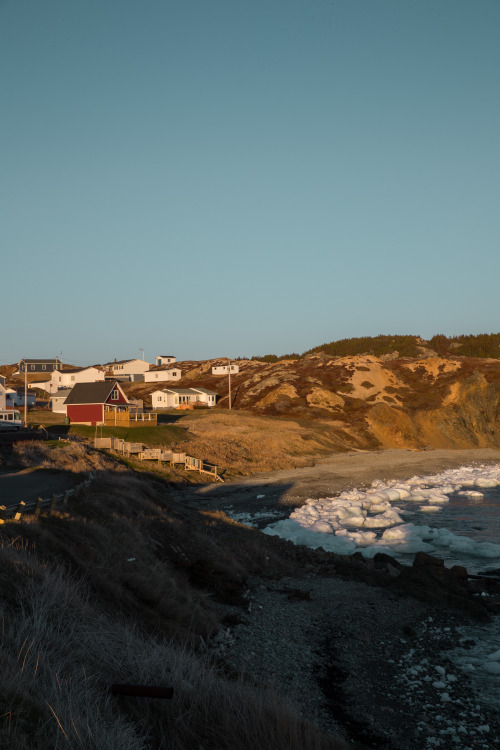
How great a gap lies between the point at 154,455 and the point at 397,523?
23878mm

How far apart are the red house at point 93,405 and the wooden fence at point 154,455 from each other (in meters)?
14.6

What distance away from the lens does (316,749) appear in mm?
6000

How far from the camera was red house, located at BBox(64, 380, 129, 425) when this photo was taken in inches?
2494

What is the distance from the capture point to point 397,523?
102 ft

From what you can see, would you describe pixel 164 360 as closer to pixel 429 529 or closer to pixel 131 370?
pixel 131 370

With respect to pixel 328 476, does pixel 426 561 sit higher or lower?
higher

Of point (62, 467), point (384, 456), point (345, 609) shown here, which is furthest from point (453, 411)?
point (345, 609)

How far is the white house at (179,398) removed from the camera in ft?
327

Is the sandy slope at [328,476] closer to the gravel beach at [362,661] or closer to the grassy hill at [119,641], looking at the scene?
the gravel beach at [362,661]


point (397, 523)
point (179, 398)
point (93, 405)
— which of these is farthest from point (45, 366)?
point (397, 523)

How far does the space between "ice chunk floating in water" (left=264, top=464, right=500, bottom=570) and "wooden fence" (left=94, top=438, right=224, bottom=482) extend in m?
13.8

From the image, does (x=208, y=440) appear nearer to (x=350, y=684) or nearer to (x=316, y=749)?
(x=350, y=684)

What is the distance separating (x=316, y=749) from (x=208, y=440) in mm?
56330

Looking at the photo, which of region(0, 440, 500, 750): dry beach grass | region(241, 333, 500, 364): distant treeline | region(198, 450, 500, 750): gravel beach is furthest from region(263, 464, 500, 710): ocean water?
region(241, 333, 500, 364): distant treeline
